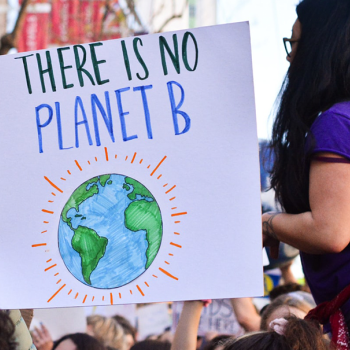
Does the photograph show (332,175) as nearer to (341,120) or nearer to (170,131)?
(341,120)

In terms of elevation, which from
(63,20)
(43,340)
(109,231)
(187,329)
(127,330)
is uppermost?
(63,20)

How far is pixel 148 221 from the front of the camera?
1.63m

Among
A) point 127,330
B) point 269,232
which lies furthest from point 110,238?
point 127,330

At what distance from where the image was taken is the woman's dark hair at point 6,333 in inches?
68.5

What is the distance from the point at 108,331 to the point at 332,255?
3.04 metres

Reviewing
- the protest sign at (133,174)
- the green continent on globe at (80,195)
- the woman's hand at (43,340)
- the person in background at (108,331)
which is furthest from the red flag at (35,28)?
the green continent on globe at (80,195)

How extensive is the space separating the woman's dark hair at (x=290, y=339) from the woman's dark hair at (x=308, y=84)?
A: 310 mm

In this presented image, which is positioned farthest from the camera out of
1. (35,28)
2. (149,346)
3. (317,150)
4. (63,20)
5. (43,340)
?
(63,20)

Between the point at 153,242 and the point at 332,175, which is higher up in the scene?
the point at 332,175

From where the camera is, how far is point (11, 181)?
5.67 ft

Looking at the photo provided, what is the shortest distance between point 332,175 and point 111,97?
0.61 m

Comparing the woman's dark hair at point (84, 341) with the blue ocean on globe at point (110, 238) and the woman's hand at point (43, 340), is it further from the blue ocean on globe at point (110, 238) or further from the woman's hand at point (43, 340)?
the blue ocean on globe at point (110, 238)

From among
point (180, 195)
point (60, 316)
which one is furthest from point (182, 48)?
point (60, 316)

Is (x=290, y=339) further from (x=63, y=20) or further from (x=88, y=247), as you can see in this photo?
(x=63, y=20)
